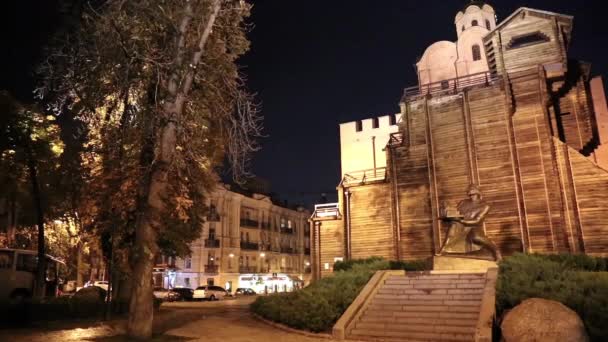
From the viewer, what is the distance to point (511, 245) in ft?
78.8

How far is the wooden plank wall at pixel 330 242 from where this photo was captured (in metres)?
32.8

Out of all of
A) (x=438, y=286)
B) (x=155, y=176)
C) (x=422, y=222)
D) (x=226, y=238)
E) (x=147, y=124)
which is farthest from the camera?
(x=226, y=238)

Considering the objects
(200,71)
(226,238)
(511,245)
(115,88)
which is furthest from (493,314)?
(226,238)

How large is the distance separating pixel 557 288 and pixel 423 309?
3695 mm

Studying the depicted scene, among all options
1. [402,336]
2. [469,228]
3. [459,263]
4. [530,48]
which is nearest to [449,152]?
[530,48]

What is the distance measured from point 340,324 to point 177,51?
868 cm

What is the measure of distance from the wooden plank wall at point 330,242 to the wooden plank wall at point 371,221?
2499 millimetres

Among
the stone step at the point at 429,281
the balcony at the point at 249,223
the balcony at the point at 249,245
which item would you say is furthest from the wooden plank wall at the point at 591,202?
the balcony at the point at 249,245

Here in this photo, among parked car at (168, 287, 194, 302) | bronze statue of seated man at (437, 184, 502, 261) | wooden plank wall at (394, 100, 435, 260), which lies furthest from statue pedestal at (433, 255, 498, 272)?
parked car at (168, 287, 194, 302)

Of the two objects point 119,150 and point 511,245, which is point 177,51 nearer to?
point 119,150

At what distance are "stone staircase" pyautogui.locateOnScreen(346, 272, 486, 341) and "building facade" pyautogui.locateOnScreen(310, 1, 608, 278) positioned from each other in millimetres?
10326

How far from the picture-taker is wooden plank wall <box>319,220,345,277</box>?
32.8 metres

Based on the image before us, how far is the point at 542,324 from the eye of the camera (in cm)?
975

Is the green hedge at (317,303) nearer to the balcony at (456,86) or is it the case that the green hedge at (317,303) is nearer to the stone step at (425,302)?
the stone step at (425,302)
